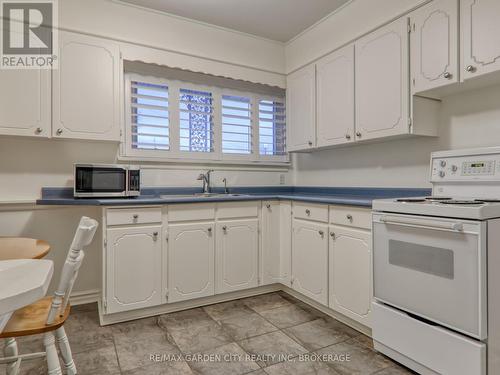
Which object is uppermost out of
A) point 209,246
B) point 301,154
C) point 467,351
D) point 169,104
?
point 169,104

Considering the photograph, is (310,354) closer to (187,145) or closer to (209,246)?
(209,246)

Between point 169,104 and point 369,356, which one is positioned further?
point 169,104

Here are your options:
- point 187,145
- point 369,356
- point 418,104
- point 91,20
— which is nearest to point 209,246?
point 187,145

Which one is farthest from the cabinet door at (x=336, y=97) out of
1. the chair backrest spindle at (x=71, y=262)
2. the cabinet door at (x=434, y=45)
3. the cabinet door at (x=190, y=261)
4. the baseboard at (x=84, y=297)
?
the baseboard at (x=84, y=297)

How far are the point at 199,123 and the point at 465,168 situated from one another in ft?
7.36

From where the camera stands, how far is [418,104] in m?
2.18

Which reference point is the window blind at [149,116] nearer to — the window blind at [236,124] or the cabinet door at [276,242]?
the window blind at [236,124]

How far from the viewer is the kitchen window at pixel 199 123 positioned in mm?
2859

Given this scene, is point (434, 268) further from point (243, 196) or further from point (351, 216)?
point (243, 196)

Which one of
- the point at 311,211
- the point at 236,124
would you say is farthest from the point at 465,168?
the point at 236,124

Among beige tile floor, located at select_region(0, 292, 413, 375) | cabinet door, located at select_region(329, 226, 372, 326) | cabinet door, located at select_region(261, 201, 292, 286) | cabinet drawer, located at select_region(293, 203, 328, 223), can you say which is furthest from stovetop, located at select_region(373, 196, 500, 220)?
cabinet door, located at select_region(261, 201, 292, 286)

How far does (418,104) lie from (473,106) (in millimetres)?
321

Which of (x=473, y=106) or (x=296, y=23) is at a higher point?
(x=296, y=23)

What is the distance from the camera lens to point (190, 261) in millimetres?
2561
